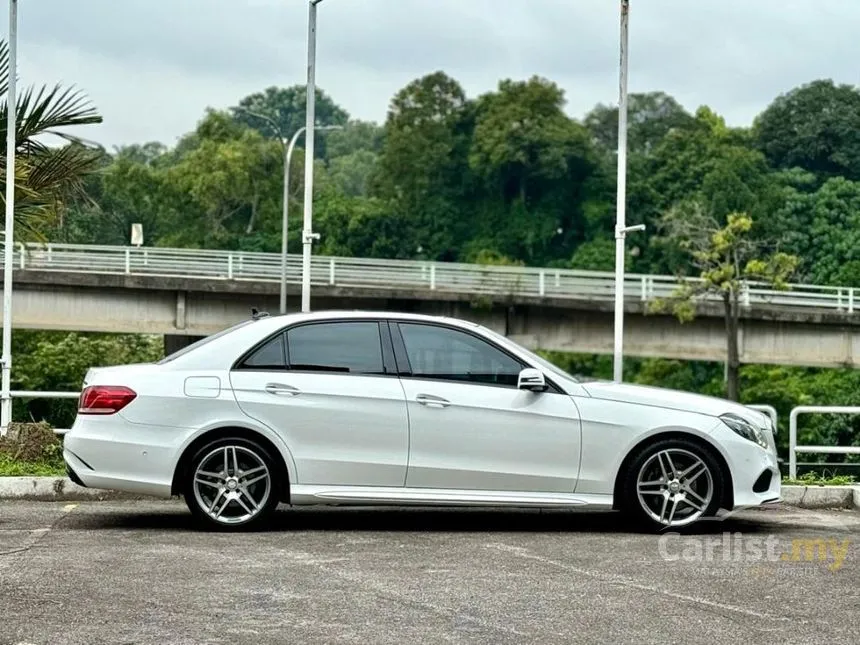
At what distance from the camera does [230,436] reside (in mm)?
10250

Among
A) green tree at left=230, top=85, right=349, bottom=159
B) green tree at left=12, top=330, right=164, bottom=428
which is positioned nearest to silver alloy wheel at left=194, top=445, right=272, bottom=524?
green tree at left=12, top=330, right=164, bottom=428

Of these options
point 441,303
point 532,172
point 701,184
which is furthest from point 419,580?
point 532,172

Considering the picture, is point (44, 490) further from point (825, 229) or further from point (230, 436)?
point (825, 229)

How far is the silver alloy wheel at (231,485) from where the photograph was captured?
1018cm

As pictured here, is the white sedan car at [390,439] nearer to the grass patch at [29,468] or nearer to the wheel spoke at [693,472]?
the wheel spoke at [693,472]

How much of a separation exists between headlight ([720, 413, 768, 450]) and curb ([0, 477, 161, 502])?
481 cm

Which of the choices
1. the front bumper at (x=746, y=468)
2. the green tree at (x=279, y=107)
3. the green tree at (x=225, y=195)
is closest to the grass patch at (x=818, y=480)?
the front bumper at (x=746, y=468)

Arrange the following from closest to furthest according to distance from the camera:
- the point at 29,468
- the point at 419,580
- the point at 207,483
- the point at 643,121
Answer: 1. the point at 419,580
2. the point at 207,483
3. the point at 29,468
4. the point at 643,121

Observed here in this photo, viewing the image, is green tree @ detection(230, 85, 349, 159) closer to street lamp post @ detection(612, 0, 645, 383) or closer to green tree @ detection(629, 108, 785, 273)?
green tree @ detection(629, 108, 785, 273)

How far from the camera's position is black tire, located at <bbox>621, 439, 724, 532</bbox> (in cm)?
1031

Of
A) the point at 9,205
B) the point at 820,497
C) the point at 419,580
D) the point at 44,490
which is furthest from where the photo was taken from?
the point at 9,205

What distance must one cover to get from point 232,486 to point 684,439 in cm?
299

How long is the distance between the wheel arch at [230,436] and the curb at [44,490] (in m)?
2.00

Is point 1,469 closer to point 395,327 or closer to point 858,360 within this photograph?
point 395,327
